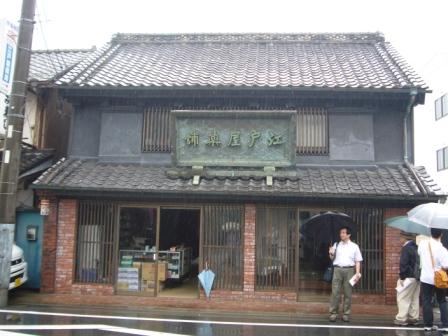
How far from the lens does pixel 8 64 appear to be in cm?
1048

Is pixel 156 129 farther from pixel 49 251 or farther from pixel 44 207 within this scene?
pixel 49 251

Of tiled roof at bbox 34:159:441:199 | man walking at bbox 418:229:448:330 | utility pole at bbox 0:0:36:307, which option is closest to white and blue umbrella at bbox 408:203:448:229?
man walking at bbox 418:229:448:330

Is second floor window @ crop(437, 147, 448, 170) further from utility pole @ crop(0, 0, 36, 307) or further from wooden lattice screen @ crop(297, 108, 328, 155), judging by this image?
utility pole @ crop(0, 0, 36, 307)

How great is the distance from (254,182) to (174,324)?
12.7ft

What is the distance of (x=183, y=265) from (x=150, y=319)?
334 cm

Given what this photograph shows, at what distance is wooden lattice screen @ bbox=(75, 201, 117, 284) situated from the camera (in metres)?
11.4

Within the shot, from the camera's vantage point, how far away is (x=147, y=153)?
12.3m

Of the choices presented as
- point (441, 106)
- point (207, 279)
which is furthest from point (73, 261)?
point (441, 106)

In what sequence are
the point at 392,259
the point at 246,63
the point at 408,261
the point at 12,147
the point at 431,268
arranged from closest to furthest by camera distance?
the point at 431,268 < the point at 408,261 < the point at 12,147 < the point at 392,259 < the point at 246,63

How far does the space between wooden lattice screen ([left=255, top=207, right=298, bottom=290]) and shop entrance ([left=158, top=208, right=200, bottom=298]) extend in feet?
5.94

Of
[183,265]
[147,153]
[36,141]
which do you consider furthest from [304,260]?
[36,141]

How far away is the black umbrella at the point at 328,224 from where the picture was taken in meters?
10.2

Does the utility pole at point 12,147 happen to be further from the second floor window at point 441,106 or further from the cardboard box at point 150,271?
the second floor window at point 441,106

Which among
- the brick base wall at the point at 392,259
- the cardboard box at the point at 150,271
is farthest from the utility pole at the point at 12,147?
the brick base wall at the point at 392,259
